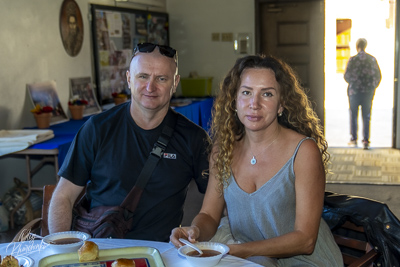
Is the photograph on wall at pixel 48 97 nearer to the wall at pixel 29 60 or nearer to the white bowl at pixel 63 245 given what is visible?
the wall at pixel 29 60

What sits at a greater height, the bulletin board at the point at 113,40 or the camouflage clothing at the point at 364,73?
the bulletin board at the point at 113,40

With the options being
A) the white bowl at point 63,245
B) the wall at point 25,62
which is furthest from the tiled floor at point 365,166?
the white bowl at point 63,245

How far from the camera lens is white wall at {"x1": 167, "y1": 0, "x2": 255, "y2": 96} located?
7.81 meters

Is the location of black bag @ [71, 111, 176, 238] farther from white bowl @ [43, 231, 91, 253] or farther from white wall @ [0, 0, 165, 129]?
white wall @ [0, 0, 165, 129]

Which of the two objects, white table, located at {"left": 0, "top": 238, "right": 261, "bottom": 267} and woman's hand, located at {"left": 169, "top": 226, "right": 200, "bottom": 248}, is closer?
white table, located at {"left": 0, "top": 238, "right": 261, "bottom": 267}

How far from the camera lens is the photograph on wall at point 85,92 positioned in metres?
5.51

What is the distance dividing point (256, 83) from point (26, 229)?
1.05 meters

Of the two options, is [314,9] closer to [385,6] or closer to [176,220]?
[176,220]

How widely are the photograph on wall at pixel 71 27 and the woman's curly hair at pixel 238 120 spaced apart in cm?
352

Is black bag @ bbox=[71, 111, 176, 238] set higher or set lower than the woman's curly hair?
lower

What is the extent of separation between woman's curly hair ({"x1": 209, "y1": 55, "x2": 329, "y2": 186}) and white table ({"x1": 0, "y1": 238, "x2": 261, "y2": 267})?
0.51 meters

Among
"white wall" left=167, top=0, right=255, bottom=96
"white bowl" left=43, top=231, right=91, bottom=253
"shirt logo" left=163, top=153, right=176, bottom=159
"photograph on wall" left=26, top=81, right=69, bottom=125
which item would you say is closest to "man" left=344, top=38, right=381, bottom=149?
"white wall" left=167, top=0, right=255, bottom=96

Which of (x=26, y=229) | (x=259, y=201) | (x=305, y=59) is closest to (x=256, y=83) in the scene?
(x=259, y=201)

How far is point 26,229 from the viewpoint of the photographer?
201 centimetres
